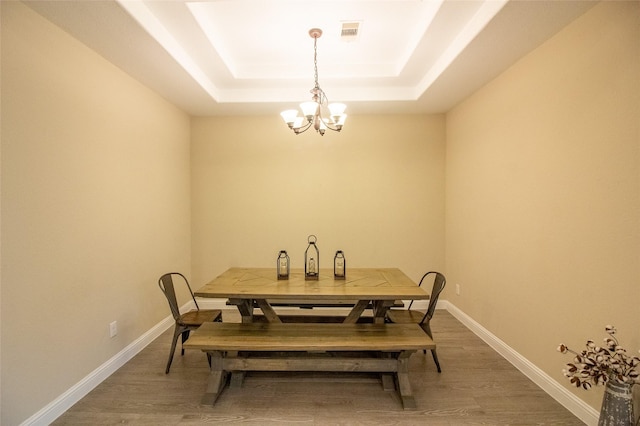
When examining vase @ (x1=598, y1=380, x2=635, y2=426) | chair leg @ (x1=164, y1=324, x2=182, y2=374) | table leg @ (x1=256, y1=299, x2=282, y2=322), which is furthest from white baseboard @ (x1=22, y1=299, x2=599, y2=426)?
table leg @ (x1=256, y1=299, x2=282, y2=322)

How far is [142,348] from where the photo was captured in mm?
2922

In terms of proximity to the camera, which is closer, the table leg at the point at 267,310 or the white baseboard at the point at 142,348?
the white baseboard at the point at 142,348

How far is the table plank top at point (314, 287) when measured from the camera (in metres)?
2.20

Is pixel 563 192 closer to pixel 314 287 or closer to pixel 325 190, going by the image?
pixel 314 287

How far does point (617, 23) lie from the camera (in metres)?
1.73

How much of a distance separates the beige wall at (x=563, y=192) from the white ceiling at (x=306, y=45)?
264 mm

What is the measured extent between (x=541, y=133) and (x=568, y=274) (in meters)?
1.05

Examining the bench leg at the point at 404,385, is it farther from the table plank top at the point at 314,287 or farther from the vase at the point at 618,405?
the vase at the point at 618,405

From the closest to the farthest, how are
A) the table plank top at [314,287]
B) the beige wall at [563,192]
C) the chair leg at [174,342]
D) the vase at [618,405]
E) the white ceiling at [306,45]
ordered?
the vase at [618,405]
the beige wall at [563,192]
the white ceiling at [306,45]
the table plank top at [314,287]
the chair leg at [174,342]

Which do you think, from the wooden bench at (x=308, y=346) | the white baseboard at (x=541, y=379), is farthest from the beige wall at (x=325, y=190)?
the wooden bench at (x=308, y=346)

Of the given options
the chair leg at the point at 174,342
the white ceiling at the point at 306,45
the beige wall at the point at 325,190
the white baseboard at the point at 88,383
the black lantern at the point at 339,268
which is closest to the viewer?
the white baseboard at the point at 88,383

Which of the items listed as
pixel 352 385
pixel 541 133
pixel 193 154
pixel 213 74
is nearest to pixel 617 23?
pixel 541 133

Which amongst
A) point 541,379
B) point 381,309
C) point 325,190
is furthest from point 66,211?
point 541,379

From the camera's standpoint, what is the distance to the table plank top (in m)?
2.20
